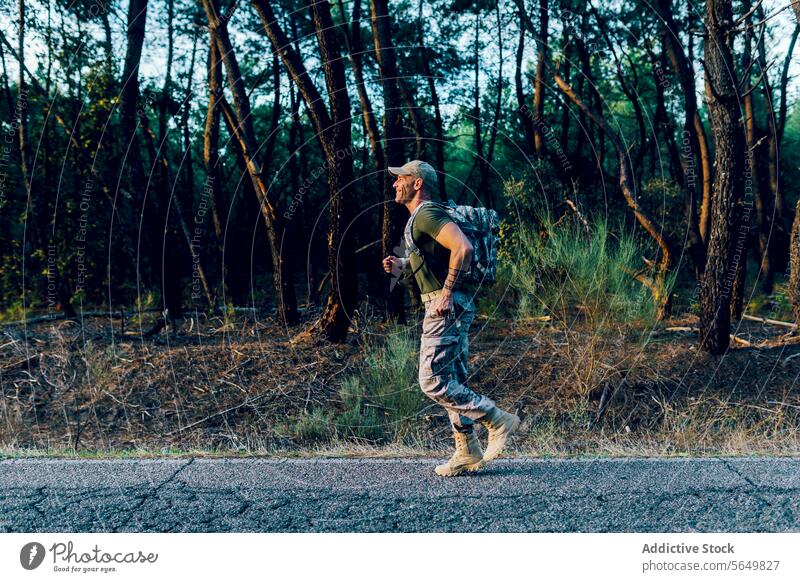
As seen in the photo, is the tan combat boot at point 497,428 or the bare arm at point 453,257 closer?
the bare arm at point 453,257

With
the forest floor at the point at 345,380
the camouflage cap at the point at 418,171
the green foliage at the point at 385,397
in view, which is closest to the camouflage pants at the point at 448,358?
the camouflage cap at the point at 418,171

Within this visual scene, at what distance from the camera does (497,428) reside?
190 inches

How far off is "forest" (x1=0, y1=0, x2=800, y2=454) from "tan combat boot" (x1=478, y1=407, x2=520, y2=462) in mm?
2730

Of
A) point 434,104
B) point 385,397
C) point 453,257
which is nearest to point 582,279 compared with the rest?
point 385,397

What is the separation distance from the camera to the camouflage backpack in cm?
463

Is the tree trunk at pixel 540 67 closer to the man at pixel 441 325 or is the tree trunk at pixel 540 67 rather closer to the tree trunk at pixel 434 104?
the tree trunk at pixel 434 104

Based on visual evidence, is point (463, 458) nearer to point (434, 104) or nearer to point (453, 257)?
point (453, 257)

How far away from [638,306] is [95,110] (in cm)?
816

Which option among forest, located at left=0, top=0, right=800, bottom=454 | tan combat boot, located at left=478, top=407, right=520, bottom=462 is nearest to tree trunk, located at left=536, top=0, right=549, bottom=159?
forest, located at left=0, top=0, right=800, bottom=454

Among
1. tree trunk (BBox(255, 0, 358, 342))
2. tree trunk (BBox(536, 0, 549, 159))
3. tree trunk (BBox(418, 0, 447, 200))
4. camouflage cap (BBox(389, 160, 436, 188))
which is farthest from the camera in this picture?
tree trunk (BBox(418, 0, 447, 200))

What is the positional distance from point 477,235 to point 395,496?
1.64m

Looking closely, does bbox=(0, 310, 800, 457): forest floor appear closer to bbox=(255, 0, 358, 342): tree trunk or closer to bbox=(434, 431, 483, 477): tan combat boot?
bbox=(255, 0, 358, 342): tree trunk

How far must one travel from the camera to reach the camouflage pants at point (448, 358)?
4715 mm
